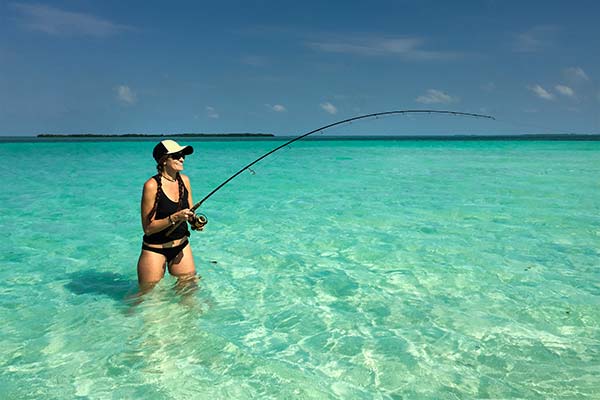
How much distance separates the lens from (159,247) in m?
4.59

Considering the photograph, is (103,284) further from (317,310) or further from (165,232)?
(317,310)

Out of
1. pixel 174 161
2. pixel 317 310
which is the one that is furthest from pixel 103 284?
pixel 317 310

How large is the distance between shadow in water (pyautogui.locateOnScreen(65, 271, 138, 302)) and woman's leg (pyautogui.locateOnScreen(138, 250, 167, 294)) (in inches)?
26.4

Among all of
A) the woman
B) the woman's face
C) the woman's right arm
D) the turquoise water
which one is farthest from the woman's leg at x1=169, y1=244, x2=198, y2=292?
the woman's face

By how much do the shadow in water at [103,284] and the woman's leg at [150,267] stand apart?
0.67 meters

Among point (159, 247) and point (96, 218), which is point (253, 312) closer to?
point (159, 247)

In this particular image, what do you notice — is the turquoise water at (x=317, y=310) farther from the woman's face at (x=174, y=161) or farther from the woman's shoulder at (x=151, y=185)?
the woman's face at (x=174, y=161)

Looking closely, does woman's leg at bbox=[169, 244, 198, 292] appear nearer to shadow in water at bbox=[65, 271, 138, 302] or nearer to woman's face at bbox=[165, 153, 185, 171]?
shadow in water at bbox=[65, 271, 138, 302]

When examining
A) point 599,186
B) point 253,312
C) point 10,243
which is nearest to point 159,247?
point 253,312

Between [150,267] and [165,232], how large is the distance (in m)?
0.40

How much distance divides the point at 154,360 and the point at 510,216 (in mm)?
7990

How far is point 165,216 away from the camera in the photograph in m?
4.38

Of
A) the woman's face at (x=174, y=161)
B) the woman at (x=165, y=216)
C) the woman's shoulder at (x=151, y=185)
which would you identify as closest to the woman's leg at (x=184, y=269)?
the woman at (x=165, y=216)

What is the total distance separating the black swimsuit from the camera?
4.36 metres
